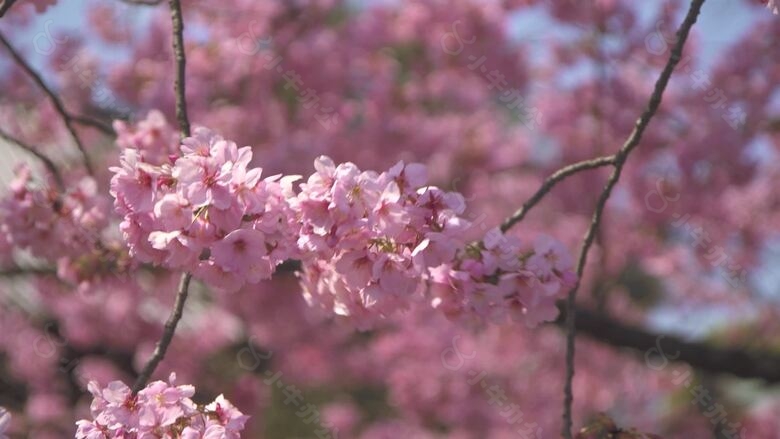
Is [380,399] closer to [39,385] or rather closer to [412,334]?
[412,334]

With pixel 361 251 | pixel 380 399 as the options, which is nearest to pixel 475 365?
pixel 380 399

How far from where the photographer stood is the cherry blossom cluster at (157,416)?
55.7 inches

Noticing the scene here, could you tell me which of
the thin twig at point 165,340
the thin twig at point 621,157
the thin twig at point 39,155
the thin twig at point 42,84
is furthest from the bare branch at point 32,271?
the thin twig at point 621,157

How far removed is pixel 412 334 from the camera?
5.97 metres

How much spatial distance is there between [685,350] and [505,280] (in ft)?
6.72

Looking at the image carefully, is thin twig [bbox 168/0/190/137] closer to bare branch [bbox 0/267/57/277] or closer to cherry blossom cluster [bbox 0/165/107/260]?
cherry blossom cluster [bbox 0/165/107/260]

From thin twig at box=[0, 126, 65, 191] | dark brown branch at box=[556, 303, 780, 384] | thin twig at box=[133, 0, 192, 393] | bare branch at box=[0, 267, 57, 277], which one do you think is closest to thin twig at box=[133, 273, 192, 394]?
thin twig at box=[133, 0, 192, 393]

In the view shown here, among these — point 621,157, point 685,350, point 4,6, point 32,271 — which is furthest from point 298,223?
point 32,271

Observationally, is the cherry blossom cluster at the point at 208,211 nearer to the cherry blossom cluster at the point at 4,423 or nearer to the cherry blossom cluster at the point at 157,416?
the cherry blossom cluster at the point at 157,416

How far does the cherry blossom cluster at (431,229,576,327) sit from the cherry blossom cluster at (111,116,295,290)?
14.3 inches

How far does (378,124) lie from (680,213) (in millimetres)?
2085

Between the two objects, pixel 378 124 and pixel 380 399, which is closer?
pixel 378 124

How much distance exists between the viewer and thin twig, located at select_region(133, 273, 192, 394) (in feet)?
4.97

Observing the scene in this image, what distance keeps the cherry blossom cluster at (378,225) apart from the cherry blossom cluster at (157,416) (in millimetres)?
324
